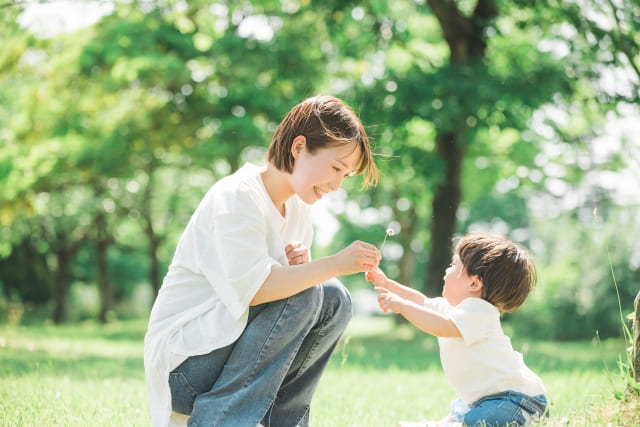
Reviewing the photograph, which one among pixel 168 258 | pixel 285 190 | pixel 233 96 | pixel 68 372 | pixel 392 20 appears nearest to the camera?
pixel 285 190

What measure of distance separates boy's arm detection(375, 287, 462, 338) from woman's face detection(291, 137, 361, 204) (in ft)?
1.86

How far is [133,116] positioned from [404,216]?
10260mm

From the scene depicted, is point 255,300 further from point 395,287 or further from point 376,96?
point 376,96

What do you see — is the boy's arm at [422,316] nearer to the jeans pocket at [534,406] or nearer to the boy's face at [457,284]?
the boy's face at [457,284]

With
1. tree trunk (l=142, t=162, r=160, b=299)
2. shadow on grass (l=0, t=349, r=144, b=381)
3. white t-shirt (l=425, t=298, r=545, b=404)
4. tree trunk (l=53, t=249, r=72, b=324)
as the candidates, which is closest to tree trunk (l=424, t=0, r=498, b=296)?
shadow on grass (l=0, t=349, r=144, b=381)

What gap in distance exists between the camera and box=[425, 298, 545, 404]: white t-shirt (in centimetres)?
307

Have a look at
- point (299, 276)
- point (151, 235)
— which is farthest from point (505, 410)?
point (151, 235)

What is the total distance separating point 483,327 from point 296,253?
91 centimetres

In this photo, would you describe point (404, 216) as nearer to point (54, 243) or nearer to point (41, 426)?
point (54, 243)

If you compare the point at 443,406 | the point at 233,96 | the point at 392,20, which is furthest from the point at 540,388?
the point at 392,20

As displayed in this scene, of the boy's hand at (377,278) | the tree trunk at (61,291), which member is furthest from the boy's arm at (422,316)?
the tree trunk at (61,291)

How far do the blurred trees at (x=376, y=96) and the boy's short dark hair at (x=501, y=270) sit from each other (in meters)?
5.52

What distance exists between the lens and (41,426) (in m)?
3.12

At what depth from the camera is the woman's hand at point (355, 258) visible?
273cm
